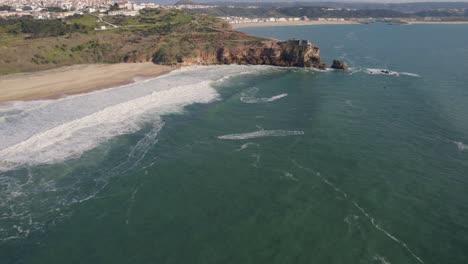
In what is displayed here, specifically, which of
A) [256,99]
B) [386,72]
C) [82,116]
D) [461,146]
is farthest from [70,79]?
[386,72]

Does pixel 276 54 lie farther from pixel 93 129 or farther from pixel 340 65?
pixel 93 129

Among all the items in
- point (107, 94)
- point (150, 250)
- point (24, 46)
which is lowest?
point (150, 250)

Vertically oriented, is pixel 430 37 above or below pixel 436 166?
above

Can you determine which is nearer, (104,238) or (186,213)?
(104,238)

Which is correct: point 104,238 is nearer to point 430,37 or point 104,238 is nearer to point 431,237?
point 431,237

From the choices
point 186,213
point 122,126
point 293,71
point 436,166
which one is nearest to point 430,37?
point 293,71

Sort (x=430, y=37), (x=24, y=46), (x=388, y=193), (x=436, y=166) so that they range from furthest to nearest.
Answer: (x=430, y=37), (x=24, y=46), (x=436, y=166), (x=388, y=193)

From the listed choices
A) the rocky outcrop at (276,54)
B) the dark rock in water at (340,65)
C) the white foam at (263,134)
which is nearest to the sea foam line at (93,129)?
the white foam at (263,134)
